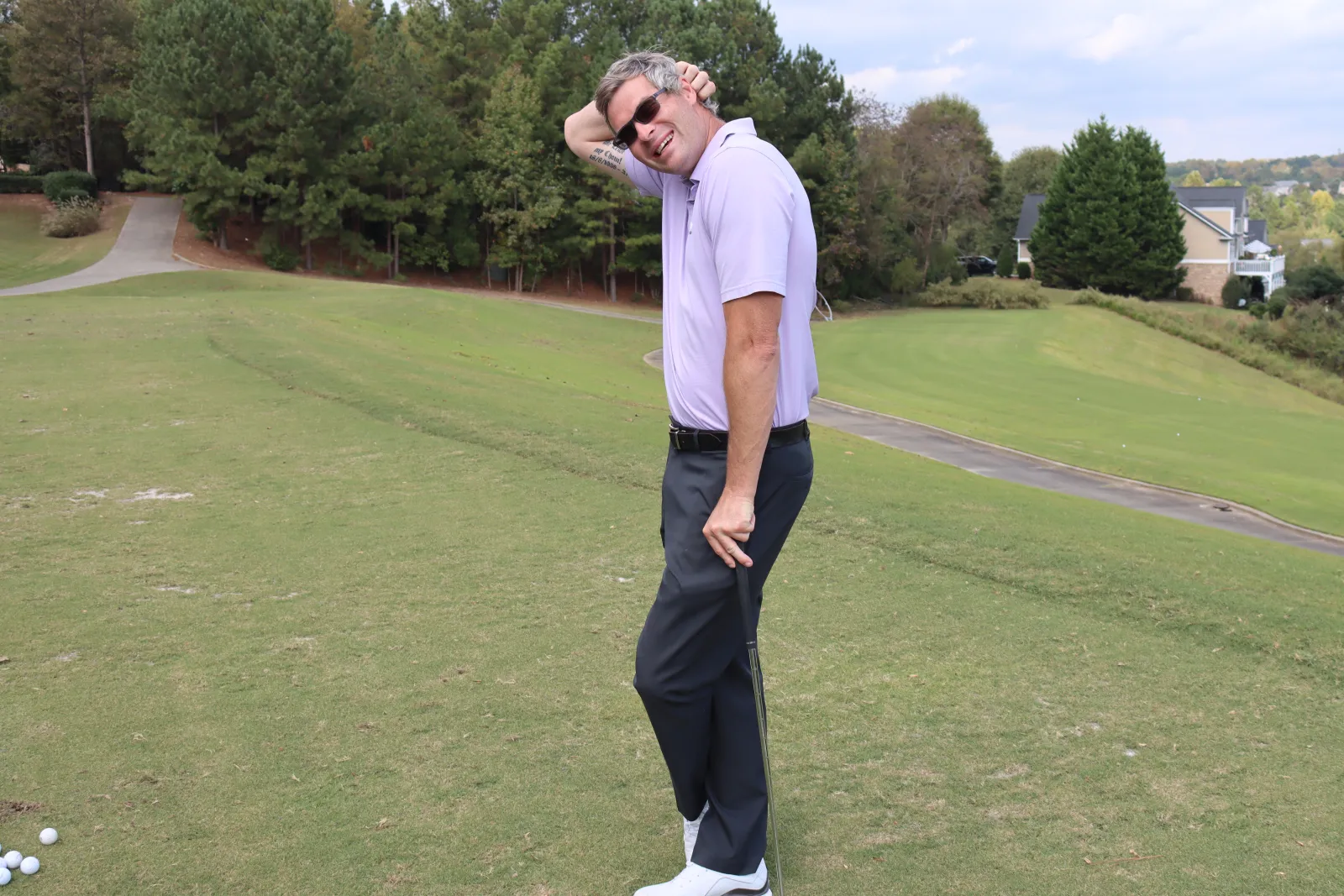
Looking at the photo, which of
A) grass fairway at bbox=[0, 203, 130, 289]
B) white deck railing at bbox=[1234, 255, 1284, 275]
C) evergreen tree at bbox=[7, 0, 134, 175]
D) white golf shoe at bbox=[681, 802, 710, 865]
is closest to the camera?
white golf shoe at bbox=[681, 802, 710, 865]

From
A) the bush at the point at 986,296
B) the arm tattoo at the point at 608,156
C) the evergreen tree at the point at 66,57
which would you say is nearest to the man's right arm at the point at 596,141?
the arm tattoo at the point at 608,156

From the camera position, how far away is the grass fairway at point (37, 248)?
123ft

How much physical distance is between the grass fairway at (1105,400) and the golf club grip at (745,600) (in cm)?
1280

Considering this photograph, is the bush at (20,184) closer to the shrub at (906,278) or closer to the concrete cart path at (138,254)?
the concrete cart path at (138,254)

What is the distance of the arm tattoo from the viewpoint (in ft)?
12.2

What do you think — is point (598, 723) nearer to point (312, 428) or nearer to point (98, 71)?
point (312, 428)

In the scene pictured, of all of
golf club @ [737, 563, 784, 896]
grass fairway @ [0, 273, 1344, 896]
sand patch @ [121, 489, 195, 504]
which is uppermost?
golf club @ [737, 563, 784, 896]

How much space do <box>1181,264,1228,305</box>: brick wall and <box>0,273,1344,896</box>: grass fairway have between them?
73.6 m

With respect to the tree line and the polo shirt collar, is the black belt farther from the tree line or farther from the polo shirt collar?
the tree line

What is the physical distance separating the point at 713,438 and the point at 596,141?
1.33 meters

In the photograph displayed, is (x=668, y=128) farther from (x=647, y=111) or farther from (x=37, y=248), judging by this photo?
(x=37, y=248)

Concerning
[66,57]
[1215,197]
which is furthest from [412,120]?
[1215,197]

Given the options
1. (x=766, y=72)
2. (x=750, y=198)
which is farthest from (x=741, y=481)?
(x=766, y=72)

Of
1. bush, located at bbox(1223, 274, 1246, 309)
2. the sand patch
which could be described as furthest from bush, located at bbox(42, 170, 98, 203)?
bush, located at bbox(1223, 274, 1246, 309)
